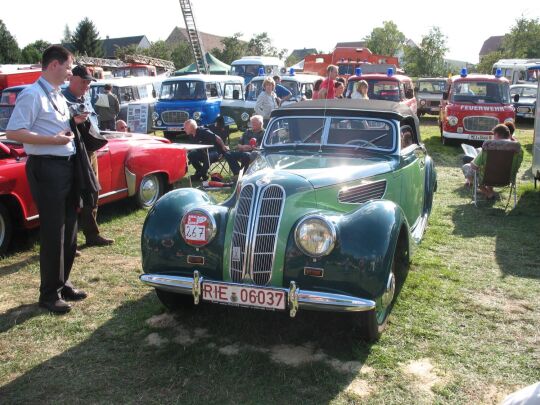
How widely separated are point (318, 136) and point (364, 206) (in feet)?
5.01

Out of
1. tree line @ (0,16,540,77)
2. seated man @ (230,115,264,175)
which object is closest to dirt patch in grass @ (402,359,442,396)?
seated man @ (230,115,264,175)

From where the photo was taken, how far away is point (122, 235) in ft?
21.4

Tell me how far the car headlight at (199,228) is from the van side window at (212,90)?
479 inches

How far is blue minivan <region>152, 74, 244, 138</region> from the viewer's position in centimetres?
1482

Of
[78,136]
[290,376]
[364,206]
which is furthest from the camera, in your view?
[78,136]

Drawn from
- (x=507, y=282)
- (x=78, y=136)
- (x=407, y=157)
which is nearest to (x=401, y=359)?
(x=507, y=282)

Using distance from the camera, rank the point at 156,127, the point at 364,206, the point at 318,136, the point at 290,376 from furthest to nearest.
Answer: the point at 156,127 → the point at 318,136 → the point at 364,206 → the point at 290,376

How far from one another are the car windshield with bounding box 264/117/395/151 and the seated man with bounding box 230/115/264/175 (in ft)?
11.7

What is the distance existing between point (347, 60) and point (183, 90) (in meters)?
10.9

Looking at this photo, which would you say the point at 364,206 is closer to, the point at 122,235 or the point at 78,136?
the point at 78,136

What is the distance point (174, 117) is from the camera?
1488 centimetres

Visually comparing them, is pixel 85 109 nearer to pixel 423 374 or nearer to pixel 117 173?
pixel 117 173

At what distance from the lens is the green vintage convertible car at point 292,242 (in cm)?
346

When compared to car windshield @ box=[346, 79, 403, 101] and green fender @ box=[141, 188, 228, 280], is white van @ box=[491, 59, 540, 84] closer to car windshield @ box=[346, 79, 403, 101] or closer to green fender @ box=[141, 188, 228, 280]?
car windshield @ box=[346, 79, 403, 101]
